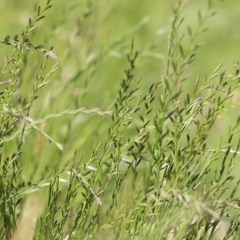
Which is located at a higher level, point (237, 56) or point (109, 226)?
point (237, 56)

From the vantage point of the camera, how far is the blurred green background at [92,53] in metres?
2.97

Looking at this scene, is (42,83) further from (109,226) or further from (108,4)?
(108,4)

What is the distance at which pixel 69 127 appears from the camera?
9.80 feet

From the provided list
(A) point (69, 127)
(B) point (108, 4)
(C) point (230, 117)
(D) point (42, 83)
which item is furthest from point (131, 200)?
(C) point (230, 117)

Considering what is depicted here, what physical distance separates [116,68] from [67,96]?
0.92 metres

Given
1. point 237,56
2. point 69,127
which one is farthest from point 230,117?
point 69,127

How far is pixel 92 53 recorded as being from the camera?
10.8 feet

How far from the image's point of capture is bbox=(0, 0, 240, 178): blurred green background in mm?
2974

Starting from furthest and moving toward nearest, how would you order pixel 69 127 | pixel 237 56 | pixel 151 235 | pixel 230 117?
pixel 237 56 < pixel 230 117 < pixel 69 127 < pixel 151 235

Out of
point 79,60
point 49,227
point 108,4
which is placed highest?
point 108,4

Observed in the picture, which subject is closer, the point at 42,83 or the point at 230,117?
the point at 42,83

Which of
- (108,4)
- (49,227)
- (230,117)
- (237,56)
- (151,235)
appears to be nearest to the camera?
(151,235)

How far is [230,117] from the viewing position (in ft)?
13.9

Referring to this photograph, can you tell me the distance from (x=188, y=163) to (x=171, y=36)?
30 cm
